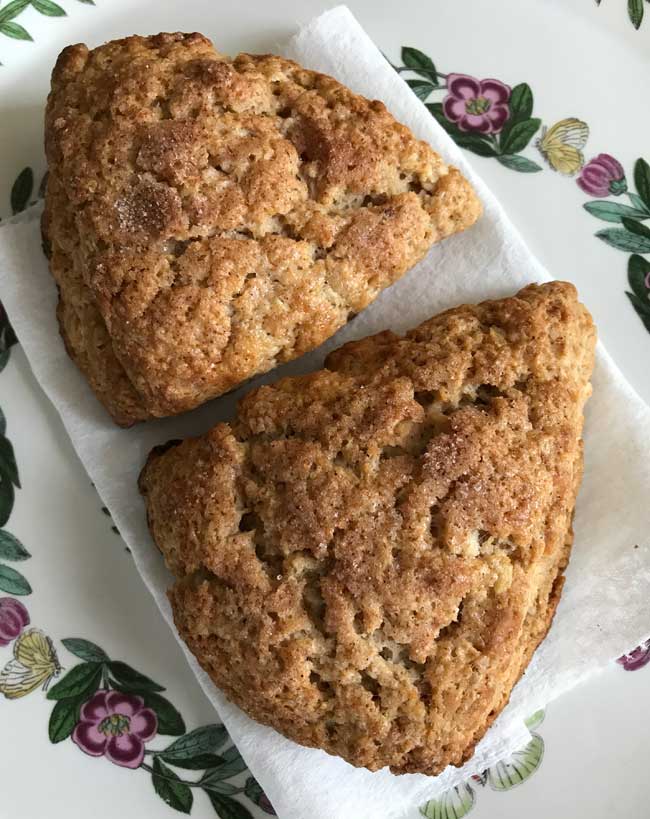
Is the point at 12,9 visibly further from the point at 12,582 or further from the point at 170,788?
the point at 170,788

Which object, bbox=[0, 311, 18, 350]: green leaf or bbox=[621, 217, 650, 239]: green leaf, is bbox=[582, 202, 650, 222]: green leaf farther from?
bbox=[0, 311, 18, 350]: green leaf

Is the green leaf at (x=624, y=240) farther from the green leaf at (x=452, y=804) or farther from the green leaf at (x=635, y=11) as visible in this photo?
the green leaf at (x=452, y=804)

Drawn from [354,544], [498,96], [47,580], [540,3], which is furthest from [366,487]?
[540,3]

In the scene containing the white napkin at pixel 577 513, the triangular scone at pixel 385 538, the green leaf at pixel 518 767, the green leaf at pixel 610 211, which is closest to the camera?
the triangular scone at pixel 385 538

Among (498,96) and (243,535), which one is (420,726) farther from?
(498,96)

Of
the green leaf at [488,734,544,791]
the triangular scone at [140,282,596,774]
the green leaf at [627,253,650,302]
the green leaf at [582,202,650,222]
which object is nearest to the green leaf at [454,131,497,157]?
the green leaf at [582,202,650,222]

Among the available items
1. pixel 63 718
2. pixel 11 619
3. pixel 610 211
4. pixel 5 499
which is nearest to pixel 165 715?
pixel 63 718

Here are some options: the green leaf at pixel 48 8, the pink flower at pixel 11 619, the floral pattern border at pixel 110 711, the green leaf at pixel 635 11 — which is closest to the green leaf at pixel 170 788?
the floral pattern border at pixel 110 711
